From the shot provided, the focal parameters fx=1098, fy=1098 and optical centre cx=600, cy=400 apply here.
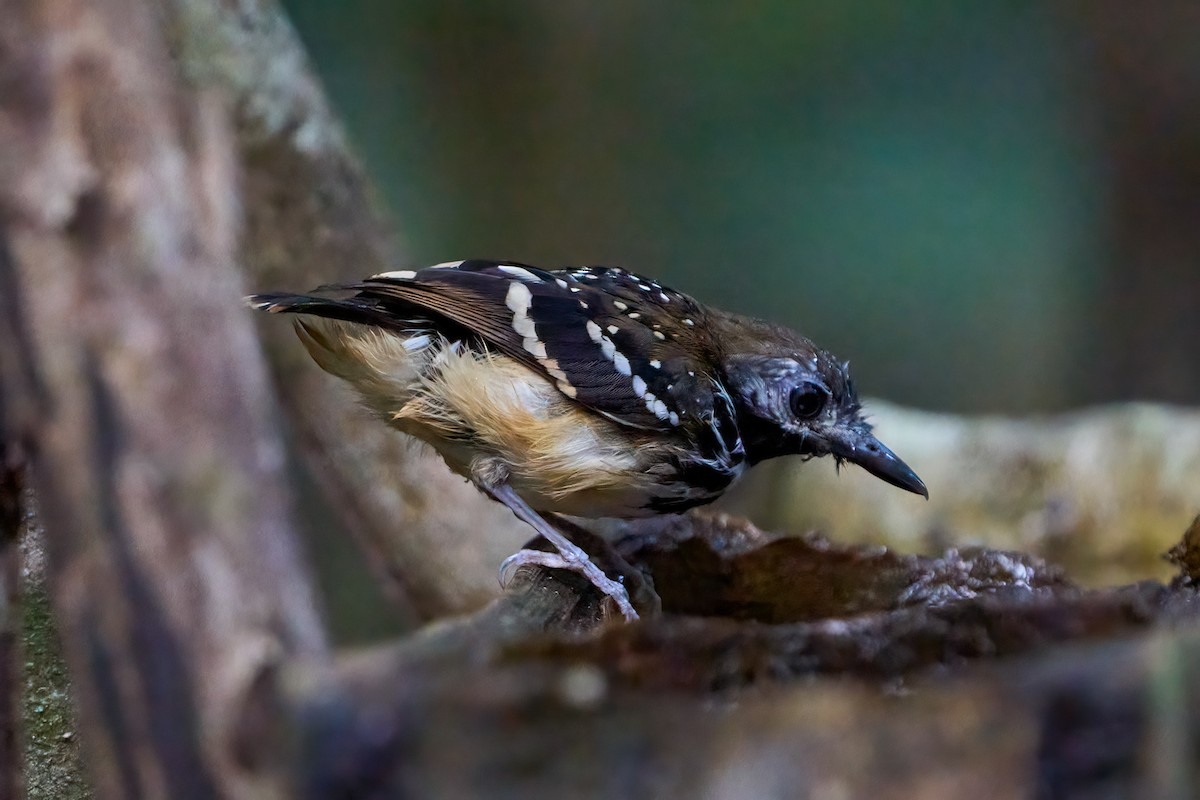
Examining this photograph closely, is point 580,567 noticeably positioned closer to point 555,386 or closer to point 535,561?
point 535,561

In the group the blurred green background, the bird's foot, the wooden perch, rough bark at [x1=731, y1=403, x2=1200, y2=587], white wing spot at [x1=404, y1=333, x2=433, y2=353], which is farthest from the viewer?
the blurred green background

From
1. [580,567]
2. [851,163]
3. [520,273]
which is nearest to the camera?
[580,567]

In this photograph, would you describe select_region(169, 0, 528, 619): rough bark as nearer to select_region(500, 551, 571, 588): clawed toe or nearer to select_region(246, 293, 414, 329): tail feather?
select_region(246, 293, 414, 329): tail feather

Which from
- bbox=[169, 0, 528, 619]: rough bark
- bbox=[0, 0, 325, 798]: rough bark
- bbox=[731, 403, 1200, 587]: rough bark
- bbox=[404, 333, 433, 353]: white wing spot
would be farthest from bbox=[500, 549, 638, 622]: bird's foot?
bbox=[731, 403, 1200, 587]: rough bark

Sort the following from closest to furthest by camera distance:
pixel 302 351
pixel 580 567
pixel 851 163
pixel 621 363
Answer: pixel 580 567 → pixel 621 363 → pixel 302 351 → pixel 851 163

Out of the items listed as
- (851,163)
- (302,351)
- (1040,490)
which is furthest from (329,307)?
(851,163)

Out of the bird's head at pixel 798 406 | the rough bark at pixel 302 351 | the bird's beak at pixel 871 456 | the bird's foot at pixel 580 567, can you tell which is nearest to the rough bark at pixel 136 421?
the bird's foot at pixel 580 567

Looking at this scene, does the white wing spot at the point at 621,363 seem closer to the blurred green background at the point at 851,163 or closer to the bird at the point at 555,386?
the bird at the point at 555,386

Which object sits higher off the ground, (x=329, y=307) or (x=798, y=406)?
(x=798, y=406)
